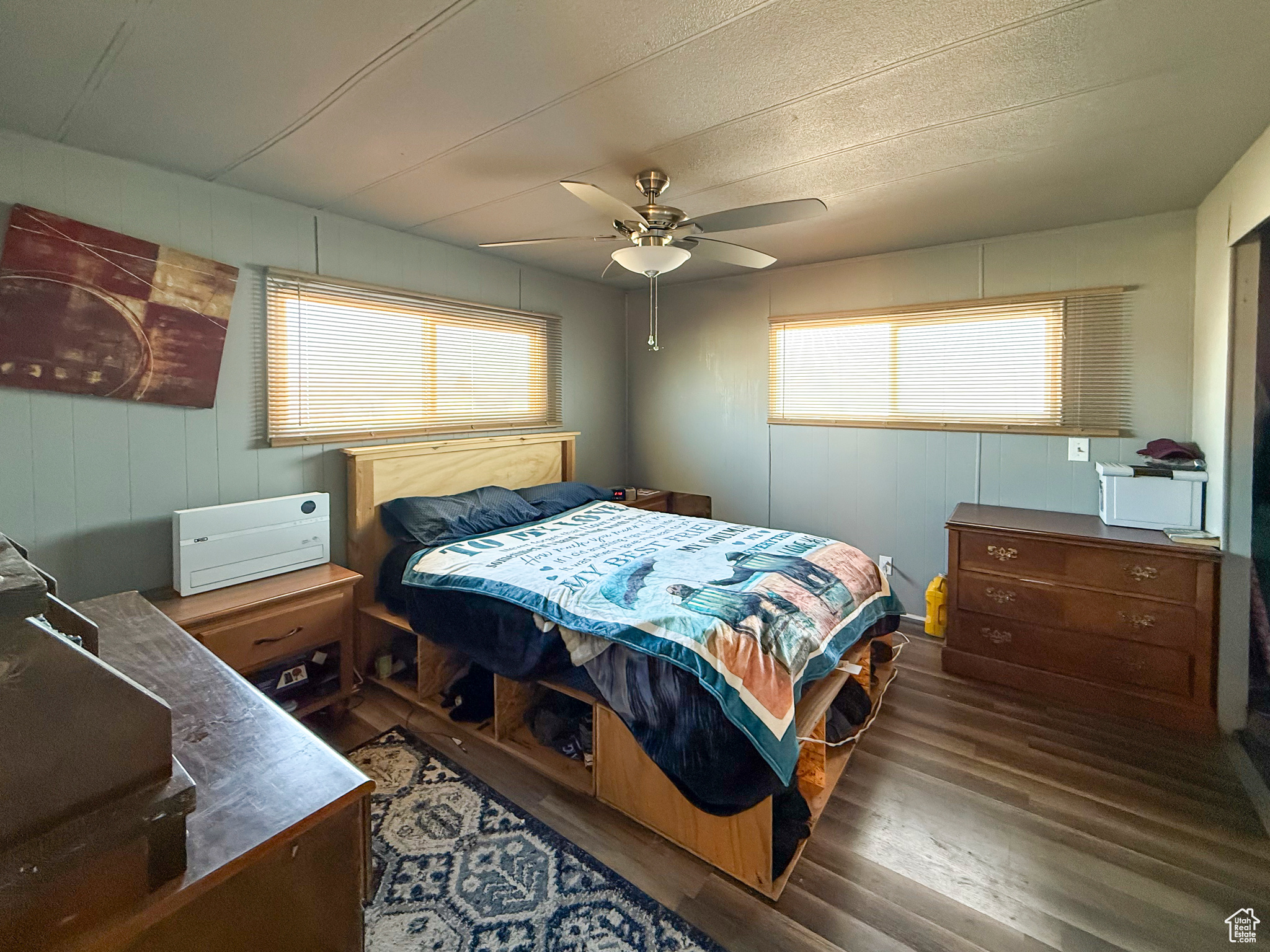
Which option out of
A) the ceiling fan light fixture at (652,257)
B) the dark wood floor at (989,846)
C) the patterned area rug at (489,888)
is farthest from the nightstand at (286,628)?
the ceiling fan light fixture at (652,257)

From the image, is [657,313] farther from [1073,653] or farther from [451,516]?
[1073,653]

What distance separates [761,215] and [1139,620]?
7.94ft

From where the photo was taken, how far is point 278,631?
2297 millimetres

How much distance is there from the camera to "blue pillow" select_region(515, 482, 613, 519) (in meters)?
3.49

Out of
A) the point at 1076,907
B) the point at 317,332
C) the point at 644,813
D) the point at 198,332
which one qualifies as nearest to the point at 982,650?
the point at 1076,907

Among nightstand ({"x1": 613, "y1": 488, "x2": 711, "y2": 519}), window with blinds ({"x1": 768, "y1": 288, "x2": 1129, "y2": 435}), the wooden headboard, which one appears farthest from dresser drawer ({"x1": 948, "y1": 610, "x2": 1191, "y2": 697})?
the wooden headboard

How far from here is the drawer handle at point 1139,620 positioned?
8.20ft

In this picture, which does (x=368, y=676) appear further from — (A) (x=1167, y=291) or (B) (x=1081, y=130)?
(A) (x=1167, y=291)

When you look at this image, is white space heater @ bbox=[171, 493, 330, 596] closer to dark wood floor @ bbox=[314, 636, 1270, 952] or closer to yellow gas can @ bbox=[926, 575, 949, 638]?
dark wood floor @ bbox=[314, 636, 1270, 952]

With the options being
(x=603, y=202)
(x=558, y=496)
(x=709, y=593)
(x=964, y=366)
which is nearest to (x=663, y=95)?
(x=603, y=202)

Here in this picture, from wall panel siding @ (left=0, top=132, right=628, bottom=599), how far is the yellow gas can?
3310 millimetres

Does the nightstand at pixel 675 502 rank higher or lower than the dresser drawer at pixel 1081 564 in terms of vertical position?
higher

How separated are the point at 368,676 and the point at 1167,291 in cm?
445

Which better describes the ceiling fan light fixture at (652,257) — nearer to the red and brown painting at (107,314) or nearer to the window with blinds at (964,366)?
the red and brown painting at (107,314)
